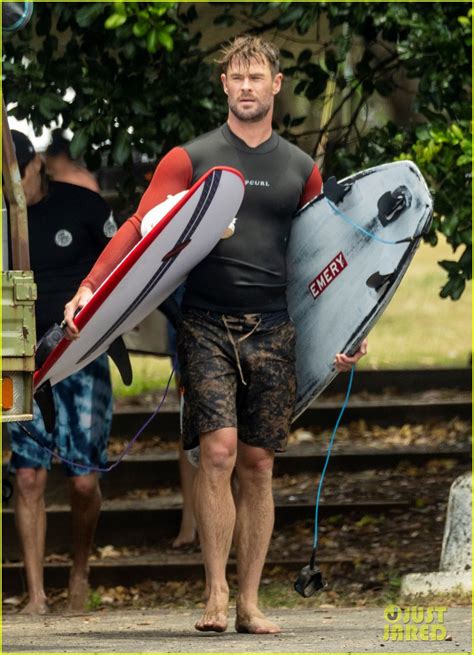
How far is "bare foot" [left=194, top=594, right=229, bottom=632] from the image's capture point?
19.9ft

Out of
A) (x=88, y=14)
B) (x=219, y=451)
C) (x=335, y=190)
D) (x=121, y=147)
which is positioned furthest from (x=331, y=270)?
(x=88, y=14)

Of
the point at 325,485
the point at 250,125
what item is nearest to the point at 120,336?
the point at 250,125

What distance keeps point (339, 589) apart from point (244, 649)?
2.65 metres

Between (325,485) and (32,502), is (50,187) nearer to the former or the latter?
(32,502)

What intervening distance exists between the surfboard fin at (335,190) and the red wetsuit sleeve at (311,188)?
0.05m

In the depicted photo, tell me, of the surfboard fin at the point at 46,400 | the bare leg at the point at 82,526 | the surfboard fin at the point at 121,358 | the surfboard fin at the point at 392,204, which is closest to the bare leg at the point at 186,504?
the bare leg at the point at 82,526

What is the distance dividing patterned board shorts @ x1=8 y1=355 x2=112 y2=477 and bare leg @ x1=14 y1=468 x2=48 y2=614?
2.7 inches

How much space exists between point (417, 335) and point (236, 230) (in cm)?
997

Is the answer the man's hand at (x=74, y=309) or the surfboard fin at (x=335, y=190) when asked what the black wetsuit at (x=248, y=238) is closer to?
the surfboard fin at (x=335, y=190)

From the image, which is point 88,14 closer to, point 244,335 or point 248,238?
point 248,238

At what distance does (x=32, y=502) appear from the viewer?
7977 mm

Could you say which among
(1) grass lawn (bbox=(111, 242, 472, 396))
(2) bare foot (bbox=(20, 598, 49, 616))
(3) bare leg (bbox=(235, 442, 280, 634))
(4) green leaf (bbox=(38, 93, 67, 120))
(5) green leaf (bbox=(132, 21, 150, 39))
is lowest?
(1) grass lawn (bbox=(111, 242, 472, 396))

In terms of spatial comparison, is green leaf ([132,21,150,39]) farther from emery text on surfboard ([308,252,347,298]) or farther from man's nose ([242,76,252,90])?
emery text on surfboard ([308,252,347,298])

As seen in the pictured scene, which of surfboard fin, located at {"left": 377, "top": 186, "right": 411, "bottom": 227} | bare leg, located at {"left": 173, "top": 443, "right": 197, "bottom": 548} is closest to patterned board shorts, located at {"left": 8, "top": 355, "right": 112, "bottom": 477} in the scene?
bare leg, located at {"left": 173, "top": 443, "right": 197, "bottom": 548}
